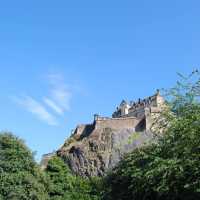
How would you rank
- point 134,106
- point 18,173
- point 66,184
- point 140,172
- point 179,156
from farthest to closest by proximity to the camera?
point 134,106 < point 66,184 < point 18,173 < point 140,172 < point 179,156

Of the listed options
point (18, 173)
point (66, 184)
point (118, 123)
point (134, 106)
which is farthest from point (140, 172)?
point (134, 106)

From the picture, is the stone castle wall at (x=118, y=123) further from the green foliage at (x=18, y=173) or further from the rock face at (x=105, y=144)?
the green foliage at (x=18, y=173)

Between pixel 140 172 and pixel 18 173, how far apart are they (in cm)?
2235

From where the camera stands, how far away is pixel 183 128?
83.9 feet

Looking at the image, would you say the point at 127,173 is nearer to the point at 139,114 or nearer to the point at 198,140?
the point at 198,140

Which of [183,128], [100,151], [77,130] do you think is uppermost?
[77,130]

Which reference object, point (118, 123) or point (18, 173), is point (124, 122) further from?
point (18, 173)

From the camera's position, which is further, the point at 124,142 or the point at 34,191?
the point at 124,142

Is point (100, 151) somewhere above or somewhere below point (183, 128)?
above

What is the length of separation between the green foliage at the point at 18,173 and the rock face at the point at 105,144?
19101 millimetres

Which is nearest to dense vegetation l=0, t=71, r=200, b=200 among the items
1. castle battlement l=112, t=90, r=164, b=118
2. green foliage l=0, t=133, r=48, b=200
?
green foliage l=0, t=133, r=48, b=200

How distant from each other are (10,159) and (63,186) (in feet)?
45.5

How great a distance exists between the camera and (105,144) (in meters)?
81.7

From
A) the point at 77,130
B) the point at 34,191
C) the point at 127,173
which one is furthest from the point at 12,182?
the point at 77,130
